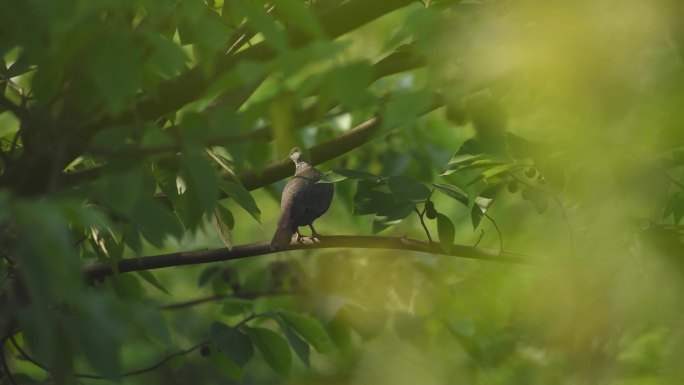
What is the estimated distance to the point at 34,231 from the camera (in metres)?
2.02

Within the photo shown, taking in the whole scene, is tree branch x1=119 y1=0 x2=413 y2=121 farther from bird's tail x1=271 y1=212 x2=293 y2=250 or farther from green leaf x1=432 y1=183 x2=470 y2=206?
green leaf x1=432 y1=183 x2=470 y2=206

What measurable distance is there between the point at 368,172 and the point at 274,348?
0.88 meters

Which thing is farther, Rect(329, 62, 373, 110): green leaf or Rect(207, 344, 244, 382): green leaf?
Rect(207, 344, 244, 382): green leaf

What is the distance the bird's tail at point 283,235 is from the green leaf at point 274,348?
0.36 meters

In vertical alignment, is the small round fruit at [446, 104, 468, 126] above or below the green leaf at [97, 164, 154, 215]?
below

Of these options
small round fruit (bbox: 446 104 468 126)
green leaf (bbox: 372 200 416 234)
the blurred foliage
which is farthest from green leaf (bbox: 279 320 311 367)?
small round fruit (bbox: 446 104 468 126)

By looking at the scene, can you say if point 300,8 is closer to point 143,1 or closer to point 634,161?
point 143,1

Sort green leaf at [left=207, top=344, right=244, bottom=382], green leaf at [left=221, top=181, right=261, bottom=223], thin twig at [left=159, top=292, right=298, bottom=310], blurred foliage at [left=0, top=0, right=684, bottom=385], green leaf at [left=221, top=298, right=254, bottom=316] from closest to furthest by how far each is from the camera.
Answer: blurred foliage at [left=0, top=0, right=684, bottom=385] < green leaf at [left=221, top=181, right=261, bottom=223] < green leaf at [left=207, top=344, right=244, bottom=382] < green leaf at [left=221, top=298, right=254, bottom=316] < thin twig at [left=159, top=292, right=298, bottom=310]

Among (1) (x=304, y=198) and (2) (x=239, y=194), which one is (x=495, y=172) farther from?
(1) (x=304, y=198)

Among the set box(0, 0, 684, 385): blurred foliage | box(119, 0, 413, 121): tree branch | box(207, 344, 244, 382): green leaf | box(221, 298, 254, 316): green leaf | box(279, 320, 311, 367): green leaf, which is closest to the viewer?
box(0, 0, 684, 385): blurred foliage

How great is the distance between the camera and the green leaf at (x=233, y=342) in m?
3.88

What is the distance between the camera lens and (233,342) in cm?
391

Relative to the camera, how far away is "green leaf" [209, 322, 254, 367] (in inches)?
153

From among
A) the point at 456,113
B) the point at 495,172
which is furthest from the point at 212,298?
the point at 495,172
